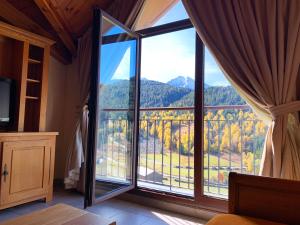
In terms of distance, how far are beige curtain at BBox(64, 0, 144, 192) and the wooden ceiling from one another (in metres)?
0.26

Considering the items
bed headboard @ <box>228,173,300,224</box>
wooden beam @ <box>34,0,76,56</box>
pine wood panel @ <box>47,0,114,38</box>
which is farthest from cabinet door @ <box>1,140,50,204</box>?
bed headboard @ <box>228,173,300,224</box>

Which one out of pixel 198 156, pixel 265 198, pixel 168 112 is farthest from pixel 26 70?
A: pixel 265 198

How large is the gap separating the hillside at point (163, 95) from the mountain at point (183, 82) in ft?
0.13

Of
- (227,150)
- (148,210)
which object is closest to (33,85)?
(148,210)

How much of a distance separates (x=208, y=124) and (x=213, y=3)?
1.36 m

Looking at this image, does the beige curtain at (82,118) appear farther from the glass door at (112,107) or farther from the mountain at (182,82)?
the mountain at (182,82)

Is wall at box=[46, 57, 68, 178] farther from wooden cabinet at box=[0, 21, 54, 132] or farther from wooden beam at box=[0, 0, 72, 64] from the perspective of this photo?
wooden cabinet at box=[0, 21, 54, 132]

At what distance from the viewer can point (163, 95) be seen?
316cm

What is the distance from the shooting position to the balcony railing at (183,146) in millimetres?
2617

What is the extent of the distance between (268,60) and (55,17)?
2.53m

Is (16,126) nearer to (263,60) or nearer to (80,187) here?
(80,187)

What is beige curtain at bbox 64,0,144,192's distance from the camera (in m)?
2.89

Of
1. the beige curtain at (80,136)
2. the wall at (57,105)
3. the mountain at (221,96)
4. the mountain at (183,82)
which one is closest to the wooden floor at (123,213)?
the beige curtain at (80,136)

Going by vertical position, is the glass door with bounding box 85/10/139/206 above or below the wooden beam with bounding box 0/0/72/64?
below
